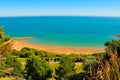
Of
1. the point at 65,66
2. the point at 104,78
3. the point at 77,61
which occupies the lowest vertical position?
the point at 77,61

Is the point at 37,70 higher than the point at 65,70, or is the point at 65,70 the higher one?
the point at 37,70

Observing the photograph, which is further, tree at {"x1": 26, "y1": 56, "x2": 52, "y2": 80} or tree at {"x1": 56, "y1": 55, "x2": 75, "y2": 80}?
tree at {"x1": 56, "y1": 55, "x2": 75, "y2": 80}

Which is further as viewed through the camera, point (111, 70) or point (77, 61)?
point (77, 61)

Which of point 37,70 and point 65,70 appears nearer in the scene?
point 37,70

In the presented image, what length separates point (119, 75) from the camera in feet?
14.7

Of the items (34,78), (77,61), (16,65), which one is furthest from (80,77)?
(77,61)

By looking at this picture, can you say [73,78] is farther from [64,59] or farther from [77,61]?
[77,61]

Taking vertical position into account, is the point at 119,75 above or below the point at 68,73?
above

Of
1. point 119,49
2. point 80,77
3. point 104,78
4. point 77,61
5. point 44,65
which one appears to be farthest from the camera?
point 77,61

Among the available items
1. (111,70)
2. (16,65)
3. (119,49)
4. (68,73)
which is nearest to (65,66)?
(68,73)

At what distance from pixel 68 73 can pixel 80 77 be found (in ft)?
5.86

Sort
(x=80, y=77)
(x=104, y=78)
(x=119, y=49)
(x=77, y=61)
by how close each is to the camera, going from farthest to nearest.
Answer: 1. (x=77, y=61)
2. (x=119, y=49)
3. (x=80, y=77)
4. (x=104, y=78)

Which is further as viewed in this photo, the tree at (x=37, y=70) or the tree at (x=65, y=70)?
the tree at (x=65, y=70)

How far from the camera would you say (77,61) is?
3444 centimetres
